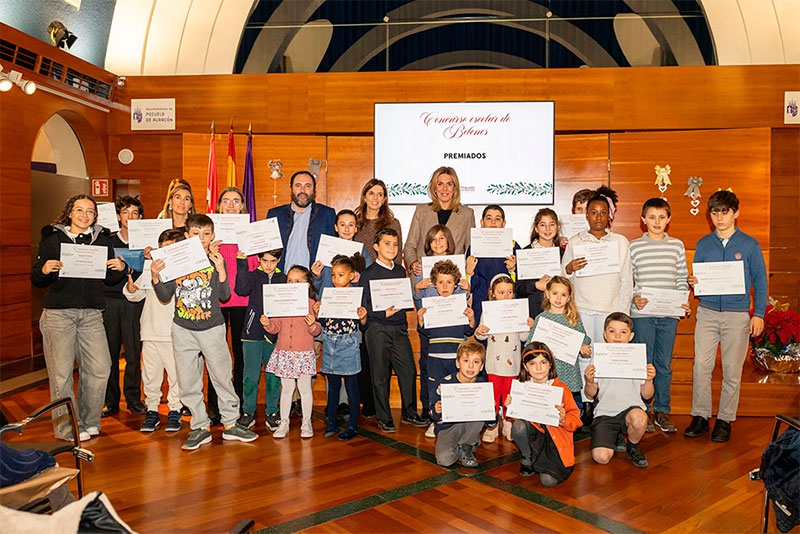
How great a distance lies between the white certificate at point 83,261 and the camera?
400 cm

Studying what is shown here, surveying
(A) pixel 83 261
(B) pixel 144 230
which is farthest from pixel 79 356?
(B) pixel 144 230

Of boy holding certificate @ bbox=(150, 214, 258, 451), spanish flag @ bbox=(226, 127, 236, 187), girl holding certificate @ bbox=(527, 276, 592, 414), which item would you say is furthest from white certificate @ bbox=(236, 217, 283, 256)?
spanish flag @ bbox=(226, 127, 236, 187)

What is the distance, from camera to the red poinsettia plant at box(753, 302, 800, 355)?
201 inches

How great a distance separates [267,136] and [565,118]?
349cm

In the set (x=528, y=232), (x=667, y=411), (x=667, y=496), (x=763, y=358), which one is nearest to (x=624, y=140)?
(x=528, y=232)

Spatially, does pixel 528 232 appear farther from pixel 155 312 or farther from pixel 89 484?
pixel 89 484

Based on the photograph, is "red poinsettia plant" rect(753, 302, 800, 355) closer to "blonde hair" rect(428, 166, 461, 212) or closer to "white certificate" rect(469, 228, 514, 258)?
"white certificate" rect(469, 228, 514, 258)

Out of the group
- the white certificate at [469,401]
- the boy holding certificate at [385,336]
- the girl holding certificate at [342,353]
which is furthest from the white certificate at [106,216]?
the white certificate at [469,401]

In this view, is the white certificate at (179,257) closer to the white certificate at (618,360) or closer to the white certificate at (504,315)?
the white certificate at (504,315)

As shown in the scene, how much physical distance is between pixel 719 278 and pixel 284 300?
312 cm

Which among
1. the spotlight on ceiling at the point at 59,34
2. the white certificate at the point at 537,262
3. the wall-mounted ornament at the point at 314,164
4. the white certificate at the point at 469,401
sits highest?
the spotlight on ceiling at the point at 59,34

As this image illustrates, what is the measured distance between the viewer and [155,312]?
4609 mm

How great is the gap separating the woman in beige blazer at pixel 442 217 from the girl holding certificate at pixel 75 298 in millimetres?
2138

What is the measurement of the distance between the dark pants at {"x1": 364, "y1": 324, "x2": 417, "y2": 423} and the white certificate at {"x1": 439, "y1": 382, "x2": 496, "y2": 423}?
32.2 inches
